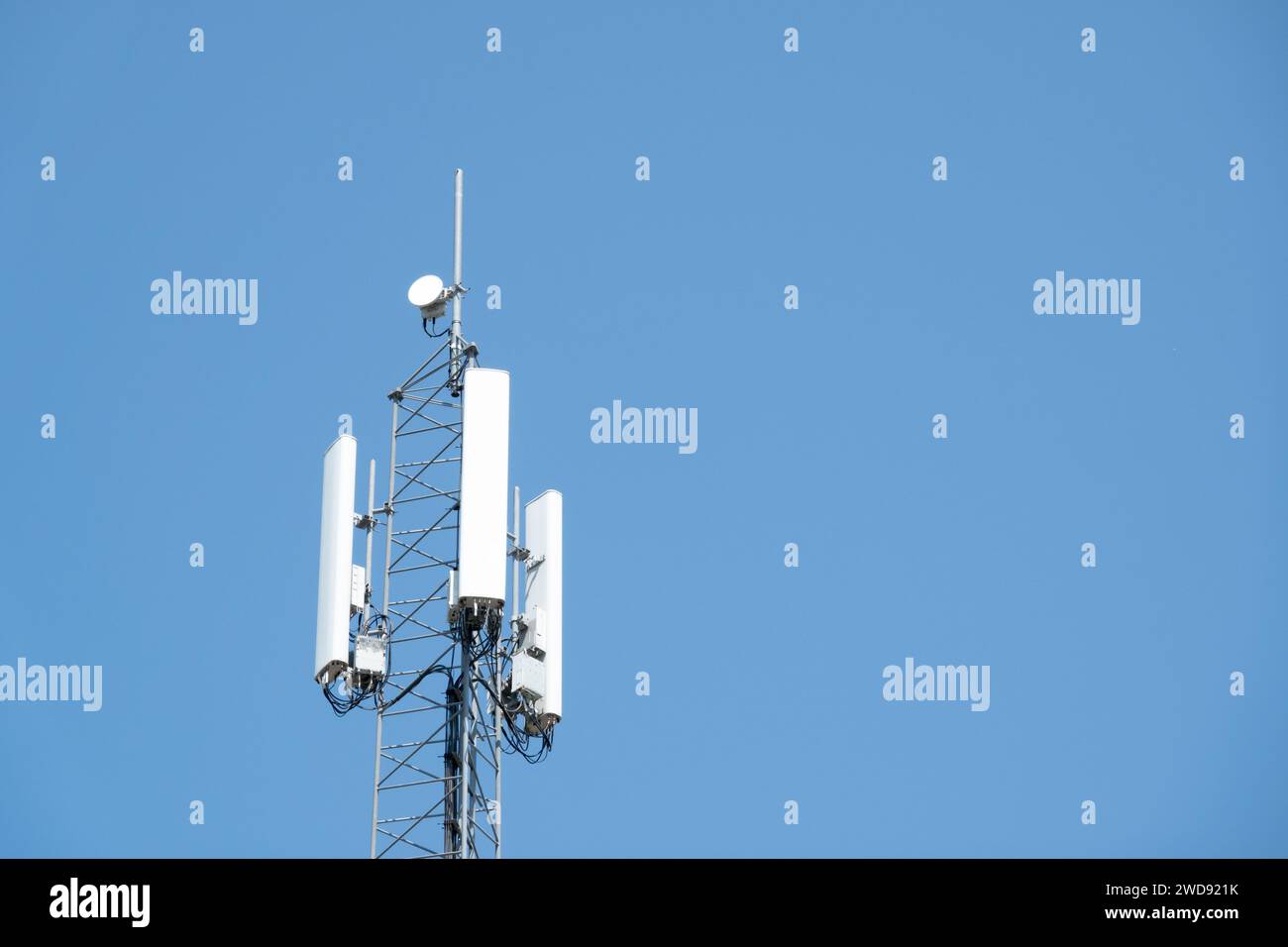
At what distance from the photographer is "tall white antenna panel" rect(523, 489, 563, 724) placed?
49.8 m

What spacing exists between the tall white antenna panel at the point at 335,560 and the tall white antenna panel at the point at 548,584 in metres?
3.72

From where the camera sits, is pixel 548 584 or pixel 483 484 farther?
pixel 548 584

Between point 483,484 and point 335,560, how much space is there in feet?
10.7

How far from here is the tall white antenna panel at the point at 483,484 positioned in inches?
1897

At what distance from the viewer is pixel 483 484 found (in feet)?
160

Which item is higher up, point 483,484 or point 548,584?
point 483,484

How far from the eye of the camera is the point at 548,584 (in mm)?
50594

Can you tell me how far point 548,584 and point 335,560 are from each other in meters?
4.30

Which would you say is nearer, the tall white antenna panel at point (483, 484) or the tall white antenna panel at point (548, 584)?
the tall white antenna panel at point (483, 484)

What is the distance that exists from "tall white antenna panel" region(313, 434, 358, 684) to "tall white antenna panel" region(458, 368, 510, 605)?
7.72 feet
